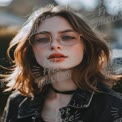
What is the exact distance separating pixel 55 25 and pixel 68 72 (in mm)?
248

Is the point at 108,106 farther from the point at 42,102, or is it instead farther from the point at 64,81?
the point at 42,102

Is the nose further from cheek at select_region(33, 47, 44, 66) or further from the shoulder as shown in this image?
the shoulder

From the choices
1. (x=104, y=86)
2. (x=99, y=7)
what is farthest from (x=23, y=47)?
(x=99, y=7)

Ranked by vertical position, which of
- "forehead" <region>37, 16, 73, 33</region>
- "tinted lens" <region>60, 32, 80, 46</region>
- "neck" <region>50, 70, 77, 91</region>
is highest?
"forehead" <region>37, 16, 73, 33</region>

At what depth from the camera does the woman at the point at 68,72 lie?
217cm

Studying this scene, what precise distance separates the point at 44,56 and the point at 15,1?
3.20 m

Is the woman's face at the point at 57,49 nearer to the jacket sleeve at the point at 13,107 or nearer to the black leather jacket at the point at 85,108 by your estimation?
the black leather jacket at the point at 85,108

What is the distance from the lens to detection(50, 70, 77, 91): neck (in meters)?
2.21

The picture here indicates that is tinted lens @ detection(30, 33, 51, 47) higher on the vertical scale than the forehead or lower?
lower

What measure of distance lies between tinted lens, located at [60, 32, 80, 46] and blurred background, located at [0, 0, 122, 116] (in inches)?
26.6

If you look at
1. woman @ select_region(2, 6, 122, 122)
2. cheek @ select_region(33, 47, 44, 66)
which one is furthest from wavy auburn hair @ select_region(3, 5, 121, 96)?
cheek @ select_region(33, 47, 44, 66)

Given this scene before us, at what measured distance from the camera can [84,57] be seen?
230 centimetres

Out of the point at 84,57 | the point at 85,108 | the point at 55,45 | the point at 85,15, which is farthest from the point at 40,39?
the point at 85,15

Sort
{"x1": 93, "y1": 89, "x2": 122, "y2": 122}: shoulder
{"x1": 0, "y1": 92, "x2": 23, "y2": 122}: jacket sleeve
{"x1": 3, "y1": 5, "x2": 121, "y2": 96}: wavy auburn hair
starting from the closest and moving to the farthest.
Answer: {"x1": 93, "y1": 89, "x2": 122, "y2": 122}: shoulder < {"x1": 3, "y1": 5, "x2": 121, "y2": 96}: wavy auburn hair < {"x1": 0, "y1": 92, "x2": 23, "y2": 122}: jacket sleeve
